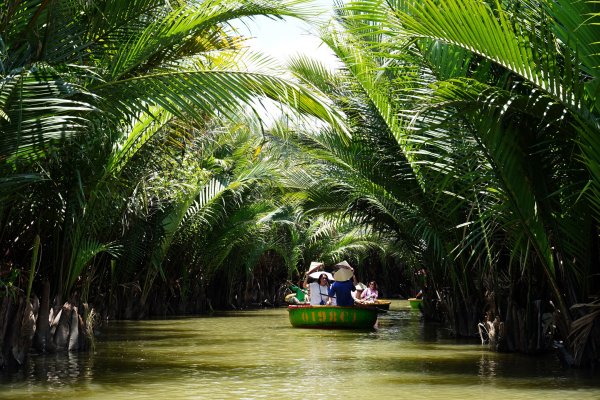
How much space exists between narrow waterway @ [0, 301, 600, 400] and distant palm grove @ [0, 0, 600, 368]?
65 cm

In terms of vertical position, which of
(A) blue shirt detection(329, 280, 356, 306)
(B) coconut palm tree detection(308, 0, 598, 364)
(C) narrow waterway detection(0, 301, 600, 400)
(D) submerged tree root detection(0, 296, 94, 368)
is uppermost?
(B) coconut palm tree detection(308, 0, 598, 364)

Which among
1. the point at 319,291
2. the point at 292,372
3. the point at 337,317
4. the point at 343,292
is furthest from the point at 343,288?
the point at 292,372

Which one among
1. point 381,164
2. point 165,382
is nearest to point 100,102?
point 165,382

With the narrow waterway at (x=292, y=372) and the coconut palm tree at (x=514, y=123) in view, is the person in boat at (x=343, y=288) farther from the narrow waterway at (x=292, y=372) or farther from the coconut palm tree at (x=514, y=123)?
the coconut palm tree at (x=514, y=123)

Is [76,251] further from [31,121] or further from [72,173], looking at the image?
[31,121]

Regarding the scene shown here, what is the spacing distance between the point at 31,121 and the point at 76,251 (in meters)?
4.86

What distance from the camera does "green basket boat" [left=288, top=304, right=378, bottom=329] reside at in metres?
18.9

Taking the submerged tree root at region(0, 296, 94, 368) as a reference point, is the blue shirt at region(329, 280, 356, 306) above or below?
above

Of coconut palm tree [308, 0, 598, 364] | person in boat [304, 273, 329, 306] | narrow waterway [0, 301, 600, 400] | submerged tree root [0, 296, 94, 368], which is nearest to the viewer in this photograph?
coconut palm tree [308, 0, 598, 364]

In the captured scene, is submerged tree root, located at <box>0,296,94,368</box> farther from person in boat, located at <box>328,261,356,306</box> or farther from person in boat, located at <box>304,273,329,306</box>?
person in boat, located at <box>304,273,329,306</box>

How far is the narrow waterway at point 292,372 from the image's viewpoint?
870 cm

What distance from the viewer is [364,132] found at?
15383 millimetres

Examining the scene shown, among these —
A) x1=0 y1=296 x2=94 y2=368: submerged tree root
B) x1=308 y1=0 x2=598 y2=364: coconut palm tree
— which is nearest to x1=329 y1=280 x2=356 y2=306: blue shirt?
x1=308 y1=0 x2=598 y2=364: coconut palm tree

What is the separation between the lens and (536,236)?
10.2m
